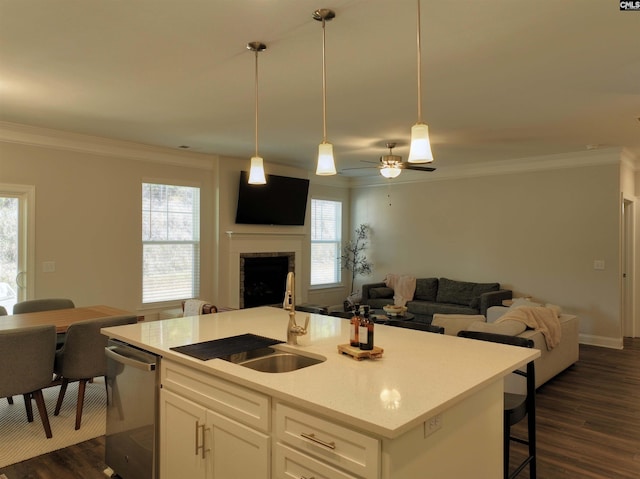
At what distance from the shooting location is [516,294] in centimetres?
675

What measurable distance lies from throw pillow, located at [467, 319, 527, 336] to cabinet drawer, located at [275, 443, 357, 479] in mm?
2602

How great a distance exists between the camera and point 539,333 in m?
4.20

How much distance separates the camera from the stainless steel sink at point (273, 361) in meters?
2.21

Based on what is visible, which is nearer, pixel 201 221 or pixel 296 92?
pixel 296 92

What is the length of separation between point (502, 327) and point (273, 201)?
4.36 metres

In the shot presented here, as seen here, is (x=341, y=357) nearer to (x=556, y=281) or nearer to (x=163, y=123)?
(x=163, y=123)

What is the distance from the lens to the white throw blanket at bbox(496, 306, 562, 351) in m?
4.21

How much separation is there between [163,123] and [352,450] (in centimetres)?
440

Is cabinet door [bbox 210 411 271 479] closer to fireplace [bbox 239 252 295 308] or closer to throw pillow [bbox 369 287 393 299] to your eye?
fireplace [bbox 239 252 295 308]

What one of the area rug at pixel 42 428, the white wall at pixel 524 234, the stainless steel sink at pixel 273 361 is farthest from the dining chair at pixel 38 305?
the white wall at pixel 524 234

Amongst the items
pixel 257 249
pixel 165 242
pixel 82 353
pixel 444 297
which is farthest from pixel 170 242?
pixel 444 297

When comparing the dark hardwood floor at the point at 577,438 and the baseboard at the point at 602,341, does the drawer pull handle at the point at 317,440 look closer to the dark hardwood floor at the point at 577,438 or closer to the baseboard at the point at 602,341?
the dark hardwood floor at the point at 577,438

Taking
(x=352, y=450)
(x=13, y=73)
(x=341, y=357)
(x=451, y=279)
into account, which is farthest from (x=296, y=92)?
(x=451, y=279)

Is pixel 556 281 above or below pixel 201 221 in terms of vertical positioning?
below
